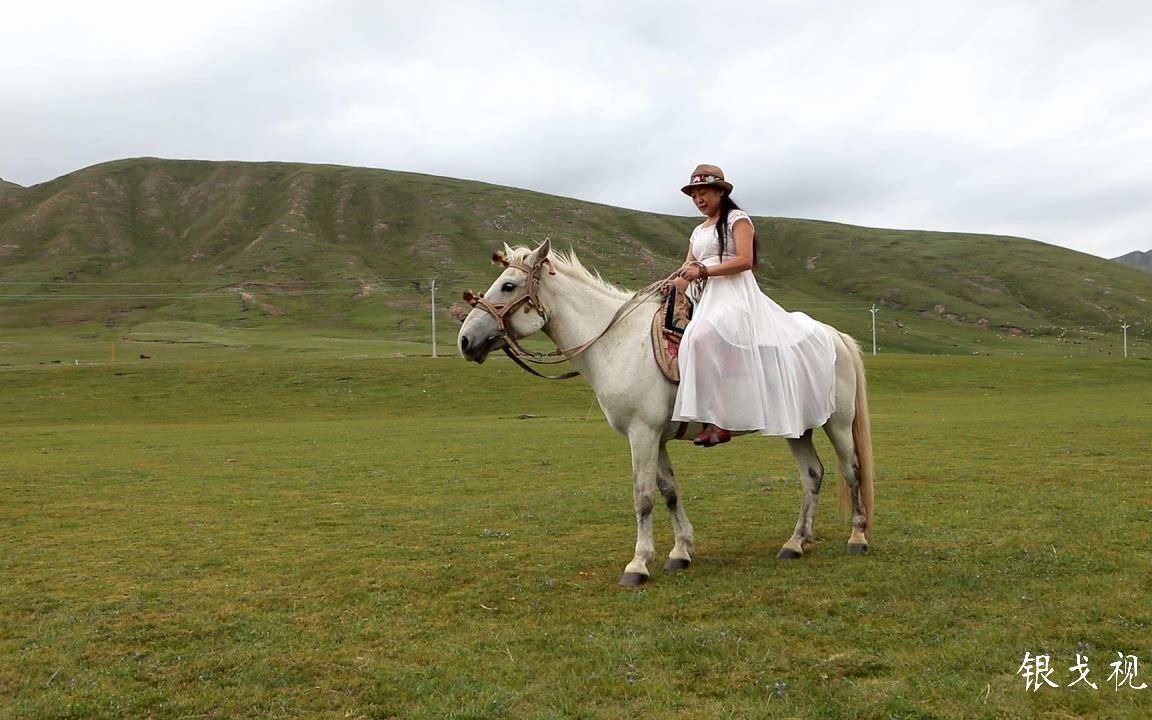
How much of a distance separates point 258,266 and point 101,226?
42732 millimetres

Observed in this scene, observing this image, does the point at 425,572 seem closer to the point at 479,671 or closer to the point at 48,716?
the point at 479,671

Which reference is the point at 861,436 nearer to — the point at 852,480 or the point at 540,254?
the point at 852,480

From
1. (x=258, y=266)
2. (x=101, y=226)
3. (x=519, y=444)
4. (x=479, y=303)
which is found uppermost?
(x=101, y=226)

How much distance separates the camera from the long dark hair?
7938 millimetres

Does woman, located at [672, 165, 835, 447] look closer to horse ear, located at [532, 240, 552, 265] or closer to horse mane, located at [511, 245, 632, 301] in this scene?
horse mane, located at [511, 245, 632, 301]

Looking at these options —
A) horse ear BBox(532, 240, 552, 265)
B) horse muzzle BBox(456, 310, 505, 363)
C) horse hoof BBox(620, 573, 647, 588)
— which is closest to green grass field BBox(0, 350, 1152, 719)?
horse hoof BBox(620, 573, 647, 588)

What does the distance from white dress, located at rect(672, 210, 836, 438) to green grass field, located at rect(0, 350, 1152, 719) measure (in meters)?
1.57

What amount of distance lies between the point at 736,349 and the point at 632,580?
7.98 ft

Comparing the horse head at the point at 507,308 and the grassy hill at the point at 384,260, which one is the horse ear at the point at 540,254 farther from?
the grassy hill at the point at 384,260

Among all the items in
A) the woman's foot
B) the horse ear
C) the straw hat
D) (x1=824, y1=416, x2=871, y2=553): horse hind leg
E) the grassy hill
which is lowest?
(x1=824, y1=416, x2=871, y2=553): horse hind leg

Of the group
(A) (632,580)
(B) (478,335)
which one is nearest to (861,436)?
(A) (632,580)

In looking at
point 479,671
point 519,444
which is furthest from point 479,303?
point 519,444

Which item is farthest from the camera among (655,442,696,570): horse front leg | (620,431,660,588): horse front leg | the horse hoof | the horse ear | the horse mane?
the horse mane

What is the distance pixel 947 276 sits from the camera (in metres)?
153
